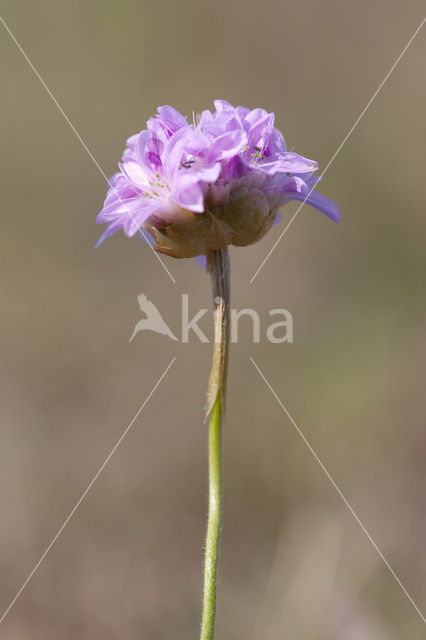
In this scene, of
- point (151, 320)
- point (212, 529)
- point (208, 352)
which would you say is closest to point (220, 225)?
point (212, 529)

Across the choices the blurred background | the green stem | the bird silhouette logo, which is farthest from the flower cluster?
the bird silhouette logo

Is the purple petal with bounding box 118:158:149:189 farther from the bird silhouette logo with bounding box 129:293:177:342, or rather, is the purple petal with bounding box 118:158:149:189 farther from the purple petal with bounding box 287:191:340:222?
the bird silhouette logo with bounding box 129:293:177:342

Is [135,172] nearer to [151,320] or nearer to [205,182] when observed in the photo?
[205,182]

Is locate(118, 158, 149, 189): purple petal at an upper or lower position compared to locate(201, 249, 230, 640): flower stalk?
upper

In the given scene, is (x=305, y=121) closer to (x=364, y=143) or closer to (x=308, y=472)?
(x=364, y=143)

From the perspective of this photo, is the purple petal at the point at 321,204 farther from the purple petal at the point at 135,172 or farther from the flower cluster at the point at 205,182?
the purple petal at the point at 135,172
